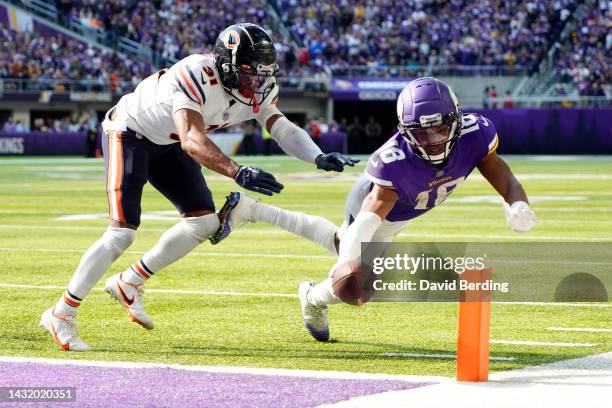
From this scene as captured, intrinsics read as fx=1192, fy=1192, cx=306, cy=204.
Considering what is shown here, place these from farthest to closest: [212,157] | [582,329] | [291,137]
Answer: [291,137]
[582,329]
[212,157]

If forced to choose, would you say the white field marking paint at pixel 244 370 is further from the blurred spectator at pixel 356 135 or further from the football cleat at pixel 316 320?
the blurred spectator at pixel 356 135

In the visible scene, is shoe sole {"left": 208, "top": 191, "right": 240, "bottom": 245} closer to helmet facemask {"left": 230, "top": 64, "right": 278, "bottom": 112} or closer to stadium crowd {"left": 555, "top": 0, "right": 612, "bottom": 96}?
helmet facemask {"left": 230, "top": 64, "right": 278, "bottom": 112}

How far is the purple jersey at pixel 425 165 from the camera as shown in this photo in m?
6.46

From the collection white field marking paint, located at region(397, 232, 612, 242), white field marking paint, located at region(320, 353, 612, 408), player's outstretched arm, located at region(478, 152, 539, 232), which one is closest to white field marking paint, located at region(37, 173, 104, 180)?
white field marking paint, located at region(397, 232, 612, 242)

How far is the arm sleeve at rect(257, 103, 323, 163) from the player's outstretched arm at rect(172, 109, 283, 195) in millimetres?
778

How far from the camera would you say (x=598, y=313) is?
8031 mm

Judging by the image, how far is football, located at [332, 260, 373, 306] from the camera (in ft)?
19.2

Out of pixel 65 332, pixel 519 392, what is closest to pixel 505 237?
pixel 65 332

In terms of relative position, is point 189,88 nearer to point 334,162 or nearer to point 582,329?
point 334,162

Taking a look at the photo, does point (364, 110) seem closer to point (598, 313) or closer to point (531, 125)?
point (531, 125)

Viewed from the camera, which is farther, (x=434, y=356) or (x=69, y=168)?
(x=69, y=168)

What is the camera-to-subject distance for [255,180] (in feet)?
21.1

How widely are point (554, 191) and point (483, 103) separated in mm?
23295

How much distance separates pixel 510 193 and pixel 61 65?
40.0m
